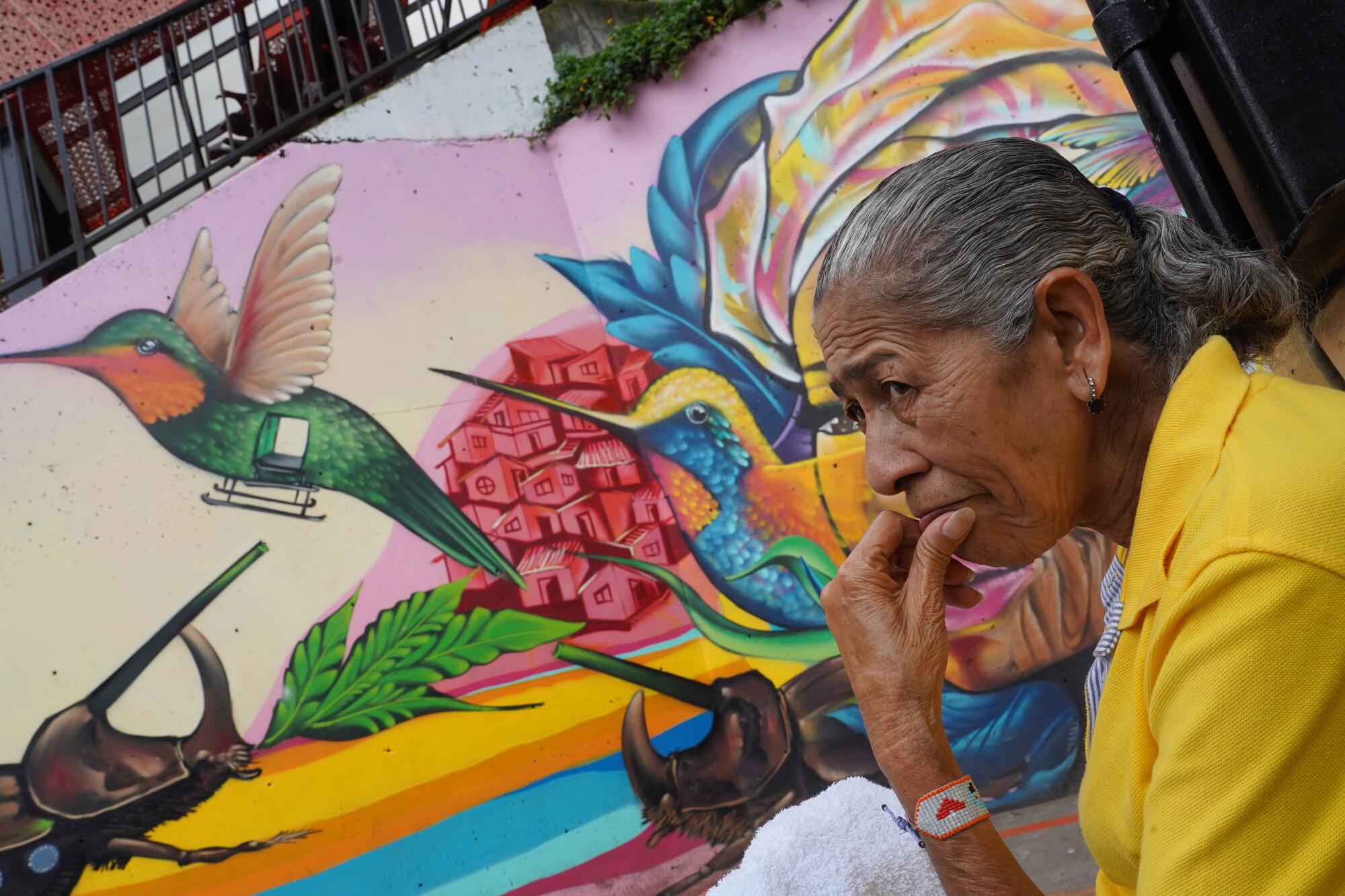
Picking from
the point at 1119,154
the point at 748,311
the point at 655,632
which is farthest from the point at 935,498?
the point at 1119,154

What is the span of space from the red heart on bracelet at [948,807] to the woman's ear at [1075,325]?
1.87 feet

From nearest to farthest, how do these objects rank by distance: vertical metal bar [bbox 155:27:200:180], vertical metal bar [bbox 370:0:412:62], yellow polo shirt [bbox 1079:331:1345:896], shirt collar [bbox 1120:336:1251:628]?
Result: yellow polo shirt [bbox 1079:331:1345:896]
shirt collar [bbox 1120:336:1251:628]
vertical metal bar [bbox 155:27:200:180]
vertical metal bar [bbox 370:0:412:62]

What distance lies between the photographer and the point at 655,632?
13.8ft

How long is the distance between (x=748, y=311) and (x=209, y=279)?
7.48ft

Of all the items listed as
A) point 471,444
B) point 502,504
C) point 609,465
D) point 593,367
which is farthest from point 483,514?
point 593,367

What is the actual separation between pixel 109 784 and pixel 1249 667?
12.0ft

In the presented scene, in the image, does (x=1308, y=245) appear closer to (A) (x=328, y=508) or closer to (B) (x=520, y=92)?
(A) (x=328, y=508)

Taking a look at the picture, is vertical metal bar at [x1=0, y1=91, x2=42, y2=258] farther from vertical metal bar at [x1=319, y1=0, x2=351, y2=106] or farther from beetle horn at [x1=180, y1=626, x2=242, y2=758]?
beetle horn at [x1=180, y1=626, x2=242, y2=758]

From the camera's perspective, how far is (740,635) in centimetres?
422

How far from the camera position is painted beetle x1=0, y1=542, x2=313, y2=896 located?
336cm

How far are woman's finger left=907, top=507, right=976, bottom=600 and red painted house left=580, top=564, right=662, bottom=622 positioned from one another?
2.81 meters

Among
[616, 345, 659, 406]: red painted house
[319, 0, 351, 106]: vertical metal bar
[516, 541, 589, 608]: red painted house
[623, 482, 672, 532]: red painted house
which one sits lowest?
[516, 541, 589, 608]: red painted house

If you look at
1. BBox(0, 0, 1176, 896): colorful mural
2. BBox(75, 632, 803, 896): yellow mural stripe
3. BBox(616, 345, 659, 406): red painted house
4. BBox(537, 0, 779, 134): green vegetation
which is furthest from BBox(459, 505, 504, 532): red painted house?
BBox(537, 0, 779, 134): green vegetation

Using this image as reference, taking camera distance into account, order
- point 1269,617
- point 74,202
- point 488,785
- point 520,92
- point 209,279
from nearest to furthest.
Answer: point 1269,617 < point 488,785 < point 209,279 < point 74,202 < point 520,92
